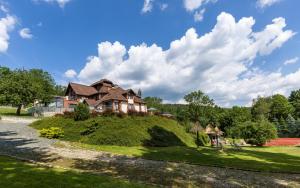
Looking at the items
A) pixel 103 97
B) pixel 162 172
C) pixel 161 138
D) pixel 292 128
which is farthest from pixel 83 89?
pixel 292 128

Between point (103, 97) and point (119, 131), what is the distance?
25.4 m

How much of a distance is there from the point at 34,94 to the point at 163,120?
118 feet

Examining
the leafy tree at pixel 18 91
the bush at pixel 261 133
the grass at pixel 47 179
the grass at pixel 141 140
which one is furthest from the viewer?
the leafy tree at pixel 18 91

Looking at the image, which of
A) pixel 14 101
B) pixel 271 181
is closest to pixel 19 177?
pixel 271 181

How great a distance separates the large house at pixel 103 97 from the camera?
45.4m

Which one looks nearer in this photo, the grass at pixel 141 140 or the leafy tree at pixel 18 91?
the grass at pixel 141 140

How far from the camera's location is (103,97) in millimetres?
47906

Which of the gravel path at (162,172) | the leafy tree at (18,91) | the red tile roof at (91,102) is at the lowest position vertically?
the gravel path at (162,172)

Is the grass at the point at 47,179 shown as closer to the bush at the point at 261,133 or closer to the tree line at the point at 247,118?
the tree line at the point at 247,118

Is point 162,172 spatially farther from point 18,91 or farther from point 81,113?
point 18,91

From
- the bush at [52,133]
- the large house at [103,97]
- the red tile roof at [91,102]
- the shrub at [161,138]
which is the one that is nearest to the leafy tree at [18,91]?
the large house at [103,97]

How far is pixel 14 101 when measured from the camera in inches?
1961

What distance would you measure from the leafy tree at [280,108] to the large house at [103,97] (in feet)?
211

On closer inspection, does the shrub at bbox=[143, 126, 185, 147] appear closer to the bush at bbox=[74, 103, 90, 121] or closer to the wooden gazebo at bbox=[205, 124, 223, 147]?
the wooden gazebo at bbox=[205, 124, 223, 147]
